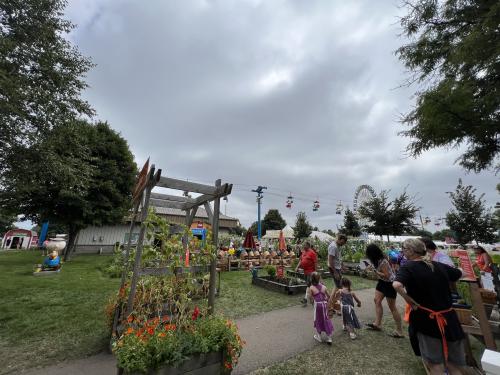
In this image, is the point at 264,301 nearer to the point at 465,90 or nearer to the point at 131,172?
the point at 465,90

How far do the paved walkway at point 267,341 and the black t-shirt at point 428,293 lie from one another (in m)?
2.21

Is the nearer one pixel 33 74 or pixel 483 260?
pixel 33 74

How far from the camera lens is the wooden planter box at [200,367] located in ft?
8.64

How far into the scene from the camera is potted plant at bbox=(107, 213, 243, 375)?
103 inches

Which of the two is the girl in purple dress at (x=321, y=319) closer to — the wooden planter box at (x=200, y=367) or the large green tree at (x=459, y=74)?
the wooden planter box at (x=200, y=367)

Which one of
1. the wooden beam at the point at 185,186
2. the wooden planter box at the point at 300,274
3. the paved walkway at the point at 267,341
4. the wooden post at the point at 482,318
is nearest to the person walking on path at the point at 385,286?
the paved walkway at the point at 267,341

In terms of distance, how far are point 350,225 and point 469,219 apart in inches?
428

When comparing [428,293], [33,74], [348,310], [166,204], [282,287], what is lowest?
[282,287]

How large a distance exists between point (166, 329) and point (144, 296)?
1197mm

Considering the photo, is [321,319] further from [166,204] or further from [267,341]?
[166,204]

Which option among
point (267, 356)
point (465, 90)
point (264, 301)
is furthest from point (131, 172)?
point (465, 90)

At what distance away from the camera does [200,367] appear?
2848 mm

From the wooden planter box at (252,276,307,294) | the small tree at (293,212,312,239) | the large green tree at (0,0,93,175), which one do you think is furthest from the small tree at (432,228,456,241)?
the large green tree at (0,0,93,175)

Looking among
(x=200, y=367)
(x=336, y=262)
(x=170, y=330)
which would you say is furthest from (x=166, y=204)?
(x=336, y=262)
